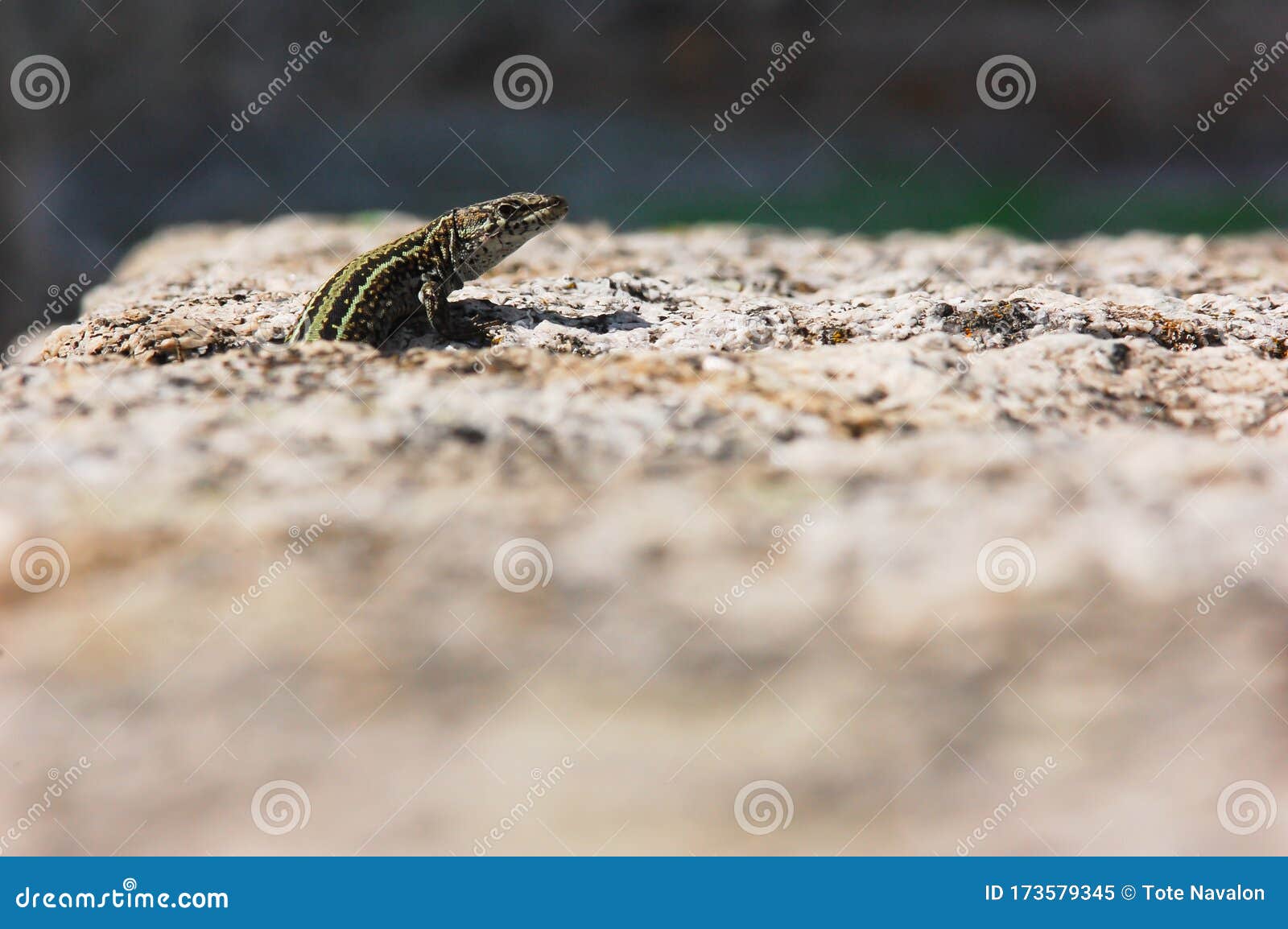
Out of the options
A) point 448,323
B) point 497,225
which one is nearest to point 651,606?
point 448,323

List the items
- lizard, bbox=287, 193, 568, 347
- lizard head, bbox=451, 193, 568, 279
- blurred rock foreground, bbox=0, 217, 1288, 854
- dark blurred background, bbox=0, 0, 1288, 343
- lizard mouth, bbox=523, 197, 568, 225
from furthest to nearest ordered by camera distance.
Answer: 1. dark blurred background, bbox=0, 0, 1288, 343
2. lizard mouth, bbox=523, 197, 568, 225
3. lizard head, bbox=451, 193, 568, 279
4. lizard, bbox=287, 193, 568, 347
5. blurred rock foreground, bbox=0, 217, 1288, 854

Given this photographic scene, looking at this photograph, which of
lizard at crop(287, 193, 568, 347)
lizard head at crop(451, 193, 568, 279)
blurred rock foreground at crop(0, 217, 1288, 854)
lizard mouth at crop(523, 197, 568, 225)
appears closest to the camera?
blurred rock foreground at crop(0, 217, 1288, 854)

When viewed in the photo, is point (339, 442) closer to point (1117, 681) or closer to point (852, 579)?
point (852, 579)

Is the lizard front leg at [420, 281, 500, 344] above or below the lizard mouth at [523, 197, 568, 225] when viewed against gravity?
below

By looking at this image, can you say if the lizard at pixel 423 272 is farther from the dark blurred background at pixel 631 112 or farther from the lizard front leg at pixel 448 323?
the dark blurred background at pixel 631 112

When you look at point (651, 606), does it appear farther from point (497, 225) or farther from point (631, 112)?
point (631, 112)

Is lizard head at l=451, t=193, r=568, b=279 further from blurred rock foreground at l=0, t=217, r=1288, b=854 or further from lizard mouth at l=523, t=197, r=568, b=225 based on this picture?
blurred rock foreground at l=0, t=217, r=1288, b=854

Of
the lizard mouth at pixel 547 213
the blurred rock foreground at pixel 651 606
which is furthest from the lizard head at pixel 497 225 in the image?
the blurred rock foreground at pixel 651 606

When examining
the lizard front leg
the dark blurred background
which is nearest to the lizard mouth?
the lizard front leg
